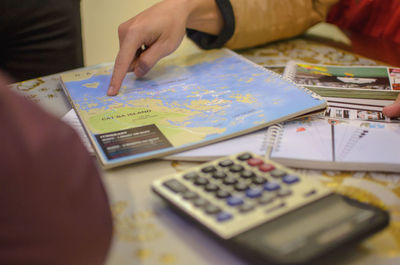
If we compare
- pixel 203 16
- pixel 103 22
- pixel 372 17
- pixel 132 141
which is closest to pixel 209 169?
pixel 132 141

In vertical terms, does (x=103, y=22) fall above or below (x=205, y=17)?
below

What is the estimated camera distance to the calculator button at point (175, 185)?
0.37 meters

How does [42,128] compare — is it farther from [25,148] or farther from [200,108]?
[200,108]

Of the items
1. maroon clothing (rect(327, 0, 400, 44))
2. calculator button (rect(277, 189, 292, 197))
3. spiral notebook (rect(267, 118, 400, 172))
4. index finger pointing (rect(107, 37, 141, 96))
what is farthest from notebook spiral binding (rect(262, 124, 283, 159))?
A: maroon clothing (rect(327, 0, 400, 44))

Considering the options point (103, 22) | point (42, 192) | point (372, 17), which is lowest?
point (103, 22)

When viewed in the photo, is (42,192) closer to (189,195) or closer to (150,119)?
(189,195)

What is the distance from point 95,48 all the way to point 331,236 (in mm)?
1924

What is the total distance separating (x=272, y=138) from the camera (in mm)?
489

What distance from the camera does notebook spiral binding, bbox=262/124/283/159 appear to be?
47 centimetres

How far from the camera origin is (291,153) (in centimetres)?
45

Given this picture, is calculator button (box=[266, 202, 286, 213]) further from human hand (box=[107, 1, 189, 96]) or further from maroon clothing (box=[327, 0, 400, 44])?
maroon clothing (box=[327, 0, 400, 44])

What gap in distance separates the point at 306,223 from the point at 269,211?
0.09 ft

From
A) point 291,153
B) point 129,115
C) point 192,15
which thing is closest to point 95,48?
point 192,15

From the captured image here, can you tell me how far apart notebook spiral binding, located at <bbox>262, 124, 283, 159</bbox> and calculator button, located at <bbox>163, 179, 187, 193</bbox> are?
114mm
